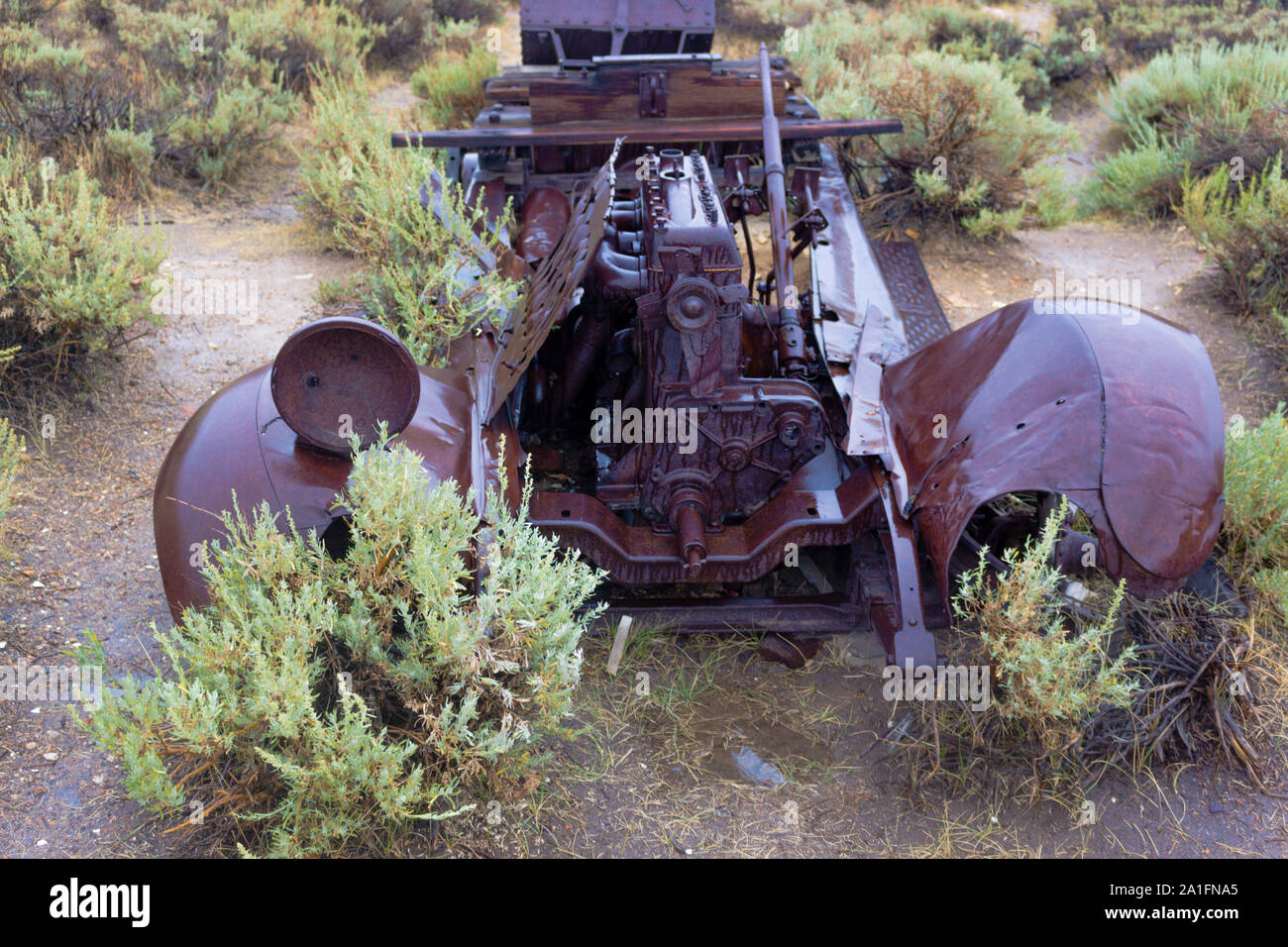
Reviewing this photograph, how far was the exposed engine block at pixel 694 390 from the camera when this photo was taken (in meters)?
3.53

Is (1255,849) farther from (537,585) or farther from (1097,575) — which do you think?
(537,585)

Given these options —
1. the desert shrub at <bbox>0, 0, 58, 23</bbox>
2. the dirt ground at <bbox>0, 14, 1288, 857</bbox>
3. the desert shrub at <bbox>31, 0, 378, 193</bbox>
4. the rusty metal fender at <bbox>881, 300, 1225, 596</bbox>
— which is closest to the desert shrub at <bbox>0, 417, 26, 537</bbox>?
the dirt ground at <bbox>0, 14, 1288, 857</bbox>

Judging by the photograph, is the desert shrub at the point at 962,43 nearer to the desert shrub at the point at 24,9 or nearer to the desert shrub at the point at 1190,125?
the desert shrub at the point at 1190,125

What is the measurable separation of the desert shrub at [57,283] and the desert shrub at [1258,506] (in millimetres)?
5687

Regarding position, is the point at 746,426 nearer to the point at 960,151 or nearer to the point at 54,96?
the point at 960,151

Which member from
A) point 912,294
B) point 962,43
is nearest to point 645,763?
point 912,294

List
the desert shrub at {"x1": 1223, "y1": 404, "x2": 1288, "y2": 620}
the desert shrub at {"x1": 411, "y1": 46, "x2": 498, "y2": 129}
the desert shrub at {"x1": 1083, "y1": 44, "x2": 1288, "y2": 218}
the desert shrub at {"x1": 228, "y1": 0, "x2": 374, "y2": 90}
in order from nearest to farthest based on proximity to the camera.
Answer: the desert shrub at {"x1": 1223, "y1": 404, "x2": 1288, "y2": 620}
the desert shrub at {"x1": 1083, "y1": 44, "x2": 1288, "y2": 218}
the desert shrub at {"x1": 411, "y1": 46, "x2": 498, "y2": 129}
the desert shrub at {"x1": 228, "y1": 0, "x2": 374, "y2": 90}

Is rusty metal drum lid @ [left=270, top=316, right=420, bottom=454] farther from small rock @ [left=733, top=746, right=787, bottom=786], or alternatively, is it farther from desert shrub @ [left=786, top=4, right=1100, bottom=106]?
desert shrub @ [left=786, top=4, right=1100, bottom=106]

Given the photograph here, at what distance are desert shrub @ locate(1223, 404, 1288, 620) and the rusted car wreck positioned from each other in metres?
1.05

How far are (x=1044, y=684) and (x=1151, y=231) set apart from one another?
6.84 metres

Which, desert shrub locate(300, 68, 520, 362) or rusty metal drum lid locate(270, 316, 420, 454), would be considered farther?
desert shrub locate(300, 68, 520, 362)

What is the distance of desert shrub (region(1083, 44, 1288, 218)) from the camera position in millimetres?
8328

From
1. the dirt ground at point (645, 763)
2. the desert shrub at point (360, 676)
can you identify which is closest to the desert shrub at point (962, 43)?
the dirt ground at point (645, 763)
